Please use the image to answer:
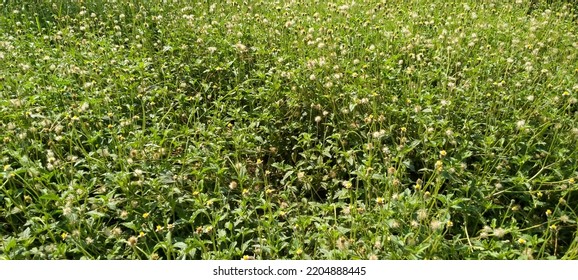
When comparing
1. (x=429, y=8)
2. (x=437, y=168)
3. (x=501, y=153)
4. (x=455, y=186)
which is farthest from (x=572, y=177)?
(x=429, y=8)

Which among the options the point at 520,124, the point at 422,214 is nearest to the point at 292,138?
the point at 422,214

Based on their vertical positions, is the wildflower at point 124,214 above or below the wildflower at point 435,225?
below

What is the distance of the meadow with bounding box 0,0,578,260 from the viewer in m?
2.27

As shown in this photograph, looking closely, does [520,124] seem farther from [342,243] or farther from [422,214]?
[342,243]

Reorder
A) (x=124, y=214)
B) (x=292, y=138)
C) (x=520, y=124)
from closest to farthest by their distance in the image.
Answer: (x=124, y=214) < (x=520, y=124) < (x=292, y=138)

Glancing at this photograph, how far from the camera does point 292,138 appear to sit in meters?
3.12

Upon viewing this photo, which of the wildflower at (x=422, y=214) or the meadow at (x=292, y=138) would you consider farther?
the meadow at (x=292, y=138)

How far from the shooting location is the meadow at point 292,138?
2.27m

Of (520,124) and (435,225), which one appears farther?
(520,124)

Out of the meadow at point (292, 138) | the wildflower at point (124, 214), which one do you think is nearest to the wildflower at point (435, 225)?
the meadow at point (292, 138)

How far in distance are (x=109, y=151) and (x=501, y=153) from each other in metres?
2.10

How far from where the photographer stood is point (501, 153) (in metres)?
2.63

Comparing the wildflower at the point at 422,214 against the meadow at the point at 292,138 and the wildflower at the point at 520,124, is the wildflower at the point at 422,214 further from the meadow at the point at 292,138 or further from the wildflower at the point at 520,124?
the wildflower at the point at 520,124

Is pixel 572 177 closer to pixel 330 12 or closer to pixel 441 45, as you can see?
pixel 441 45
